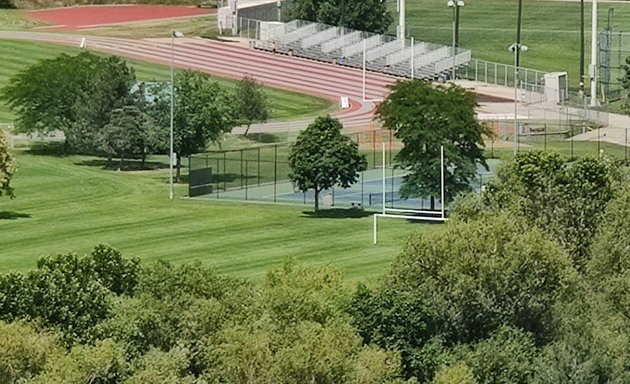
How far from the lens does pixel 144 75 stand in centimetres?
12625

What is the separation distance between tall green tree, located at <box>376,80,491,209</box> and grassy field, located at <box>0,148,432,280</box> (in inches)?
118

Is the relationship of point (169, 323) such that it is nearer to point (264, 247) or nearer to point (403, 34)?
point (264, 247)

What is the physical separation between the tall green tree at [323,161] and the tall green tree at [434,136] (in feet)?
6.88

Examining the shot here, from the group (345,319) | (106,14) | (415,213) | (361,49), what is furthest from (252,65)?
(345,319)

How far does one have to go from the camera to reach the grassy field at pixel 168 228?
79938 millimetres

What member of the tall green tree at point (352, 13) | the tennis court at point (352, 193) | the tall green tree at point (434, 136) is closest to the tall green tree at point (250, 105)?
the tennis court at point (352, 193)

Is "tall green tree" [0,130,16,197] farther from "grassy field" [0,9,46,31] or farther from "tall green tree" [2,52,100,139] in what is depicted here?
"grassy field" [0,9,46,31]

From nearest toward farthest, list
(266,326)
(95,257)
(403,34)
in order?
(266,326) → (95,257) → (403,34)

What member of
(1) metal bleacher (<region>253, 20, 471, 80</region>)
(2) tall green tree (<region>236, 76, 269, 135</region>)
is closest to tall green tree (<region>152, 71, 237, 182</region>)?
(2) tall green tree (<region>236, 76, 269, 135</region>)

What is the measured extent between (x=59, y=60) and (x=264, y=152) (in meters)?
12.5

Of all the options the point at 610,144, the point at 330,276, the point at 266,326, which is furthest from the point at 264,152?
the point at 266,326

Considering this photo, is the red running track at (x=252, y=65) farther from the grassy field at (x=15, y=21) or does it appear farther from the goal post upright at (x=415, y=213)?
the goal post upright at (x=415, y=213)

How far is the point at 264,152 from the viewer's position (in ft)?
339

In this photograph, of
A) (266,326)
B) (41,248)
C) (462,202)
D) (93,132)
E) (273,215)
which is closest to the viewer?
(266,326)
